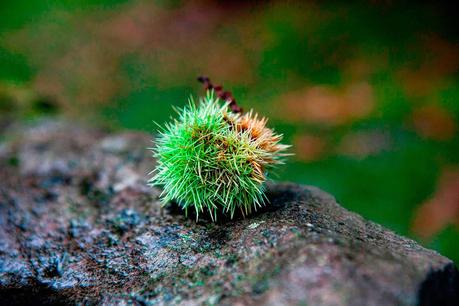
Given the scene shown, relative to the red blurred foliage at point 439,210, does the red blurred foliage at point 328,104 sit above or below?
above

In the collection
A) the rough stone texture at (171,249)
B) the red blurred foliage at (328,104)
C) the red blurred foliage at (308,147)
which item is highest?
the red blurred foliage at (328,104)

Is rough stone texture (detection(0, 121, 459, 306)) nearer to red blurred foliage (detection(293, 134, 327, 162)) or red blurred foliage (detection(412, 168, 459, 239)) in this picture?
red blurred foliage (detection(412, 168, 459, 239))

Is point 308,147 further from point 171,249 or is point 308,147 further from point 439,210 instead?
point 171,249

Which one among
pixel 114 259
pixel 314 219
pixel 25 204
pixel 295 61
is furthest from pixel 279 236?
pixel 295 61

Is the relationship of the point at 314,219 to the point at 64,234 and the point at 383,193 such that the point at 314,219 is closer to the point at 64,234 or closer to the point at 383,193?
the point at 64,234

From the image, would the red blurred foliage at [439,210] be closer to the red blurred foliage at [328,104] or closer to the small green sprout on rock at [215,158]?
the red blurred foliage at [328,104]

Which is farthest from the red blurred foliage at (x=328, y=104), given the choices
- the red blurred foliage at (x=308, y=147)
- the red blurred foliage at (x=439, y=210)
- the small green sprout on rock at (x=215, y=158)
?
the small green sprout on rock at (x=215, y=158)

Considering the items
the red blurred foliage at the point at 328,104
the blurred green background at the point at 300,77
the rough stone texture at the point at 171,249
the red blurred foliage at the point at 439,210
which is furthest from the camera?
the red blurred foliage at the point at 328,104

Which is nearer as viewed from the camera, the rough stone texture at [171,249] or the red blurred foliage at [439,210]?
the rough stone texture at [171,249]
